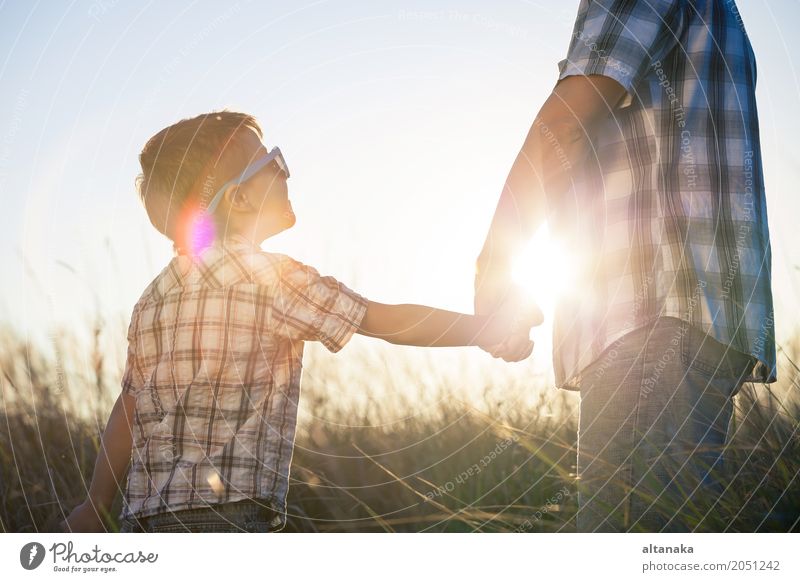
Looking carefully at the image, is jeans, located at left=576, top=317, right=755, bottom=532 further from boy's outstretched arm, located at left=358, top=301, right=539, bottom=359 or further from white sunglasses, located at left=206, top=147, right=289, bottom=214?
white sunglasses, located at left=206, top=147, right=289, bottom=214

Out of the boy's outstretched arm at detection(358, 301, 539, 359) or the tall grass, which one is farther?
the tall grass

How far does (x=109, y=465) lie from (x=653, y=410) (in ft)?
4.41

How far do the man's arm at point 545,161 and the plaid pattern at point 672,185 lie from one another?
0.03m

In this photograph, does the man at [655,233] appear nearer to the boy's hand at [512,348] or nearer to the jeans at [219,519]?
the boy's hand at [512,348]

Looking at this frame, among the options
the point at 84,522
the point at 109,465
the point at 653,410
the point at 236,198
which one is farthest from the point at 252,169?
the point at 653,410

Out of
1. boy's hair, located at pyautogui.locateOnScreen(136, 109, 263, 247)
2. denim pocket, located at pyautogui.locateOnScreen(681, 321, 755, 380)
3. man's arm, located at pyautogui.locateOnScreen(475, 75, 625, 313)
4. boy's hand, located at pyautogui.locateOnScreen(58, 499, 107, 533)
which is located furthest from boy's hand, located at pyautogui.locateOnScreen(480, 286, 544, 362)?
boy's hand, located at pyautogui.locateOnScreen(58, 499, 107, 533)

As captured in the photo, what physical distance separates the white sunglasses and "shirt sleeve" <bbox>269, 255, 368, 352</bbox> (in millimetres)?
225

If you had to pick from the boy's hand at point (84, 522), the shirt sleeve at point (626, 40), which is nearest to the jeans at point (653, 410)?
the shirt sleeve at point (626, 40)

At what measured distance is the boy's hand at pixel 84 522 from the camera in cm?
210

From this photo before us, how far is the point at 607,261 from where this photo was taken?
4.84 feet

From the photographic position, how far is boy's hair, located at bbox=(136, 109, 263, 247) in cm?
206
